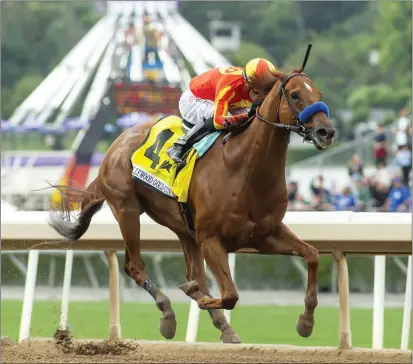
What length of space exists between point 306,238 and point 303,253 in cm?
67

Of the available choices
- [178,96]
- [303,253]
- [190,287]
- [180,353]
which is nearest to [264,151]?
[303,253]

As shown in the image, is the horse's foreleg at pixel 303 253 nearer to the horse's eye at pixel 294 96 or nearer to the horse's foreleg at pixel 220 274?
the horse's foreleg at pixel 220 274

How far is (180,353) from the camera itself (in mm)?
6684

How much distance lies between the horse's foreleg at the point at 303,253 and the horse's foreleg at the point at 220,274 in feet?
0.71

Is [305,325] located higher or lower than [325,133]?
lower

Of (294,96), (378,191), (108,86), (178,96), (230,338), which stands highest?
(294,96)

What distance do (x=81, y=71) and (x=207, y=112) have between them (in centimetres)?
2291

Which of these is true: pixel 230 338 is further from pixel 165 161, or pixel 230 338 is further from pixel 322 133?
pixel 322 133

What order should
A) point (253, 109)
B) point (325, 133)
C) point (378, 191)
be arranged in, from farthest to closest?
point (378, 191), point (253, 109), point (325, 133)

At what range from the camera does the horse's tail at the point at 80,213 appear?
23.1ft

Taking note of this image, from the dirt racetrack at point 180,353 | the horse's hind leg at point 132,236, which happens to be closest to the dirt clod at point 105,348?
the dirt racetrack at point 180,353

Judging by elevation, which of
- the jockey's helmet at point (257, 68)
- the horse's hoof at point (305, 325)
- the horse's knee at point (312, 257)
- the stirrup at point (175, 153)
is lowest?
the horse's hoof at point (305, 325)

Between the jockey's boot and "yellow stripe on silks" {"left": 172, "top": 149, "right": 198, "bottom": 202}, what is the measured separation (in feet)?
0.17

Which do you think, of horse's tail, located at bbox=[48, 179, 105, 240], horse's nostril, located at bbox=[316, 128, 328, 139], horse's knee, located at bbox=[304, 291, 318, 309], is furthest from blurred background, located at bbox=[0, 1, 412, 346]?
horse's knee, located at bbox=[304, 291, 318, 309]
